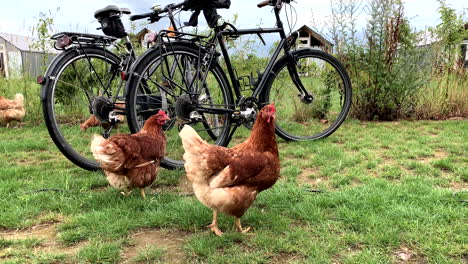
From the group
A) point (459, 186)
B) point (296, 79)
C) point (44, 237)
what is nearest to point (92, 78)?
point (44, 237)

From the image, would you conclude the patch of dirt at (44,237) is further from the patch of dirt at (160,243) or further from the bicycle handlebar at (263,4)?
the bicycle handlebar at (263,4)

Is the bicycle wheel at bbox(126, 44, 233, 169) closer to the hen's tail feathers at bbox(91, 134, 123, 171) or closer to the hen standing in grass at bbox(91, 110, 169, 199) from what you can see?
the hen standing in grass at bbox(91, 110, 169, 199)

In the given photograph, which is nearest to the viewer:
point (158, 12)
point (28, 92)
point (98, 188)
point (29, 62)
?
point (98, 188)

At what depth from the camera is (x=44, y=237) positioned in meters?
2.35

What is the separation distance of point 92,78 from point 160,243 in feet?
8.19

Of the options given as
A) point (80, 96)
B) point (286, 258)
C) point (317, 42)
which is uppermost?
point (317, 42)

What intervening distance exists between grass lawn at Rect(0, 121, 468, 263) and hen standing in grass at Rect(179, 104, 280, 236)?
0.25m

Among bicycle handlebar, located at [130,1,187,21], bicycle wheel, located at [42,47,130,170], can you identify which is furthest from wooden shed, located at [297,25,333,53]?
bicycle wheel, located at [42,47,130,170]

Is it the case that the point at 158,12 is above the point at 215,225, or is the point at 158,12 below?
above

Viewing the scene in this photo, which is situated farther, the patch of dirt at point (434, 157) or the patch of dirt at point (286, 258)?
the patch of dirt at point (434, 157)

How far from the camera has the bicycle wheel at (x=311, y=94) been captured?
15.5 ft

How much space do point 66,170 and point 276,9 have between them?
128 inches

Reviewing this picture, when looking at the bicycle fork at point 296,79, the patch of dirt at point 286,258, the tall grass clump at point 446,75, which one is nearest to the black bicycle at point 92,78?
the bicycle fork at point 296,79

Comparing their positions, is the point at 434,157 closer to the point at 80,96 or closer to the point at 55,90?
the point at 55,90
